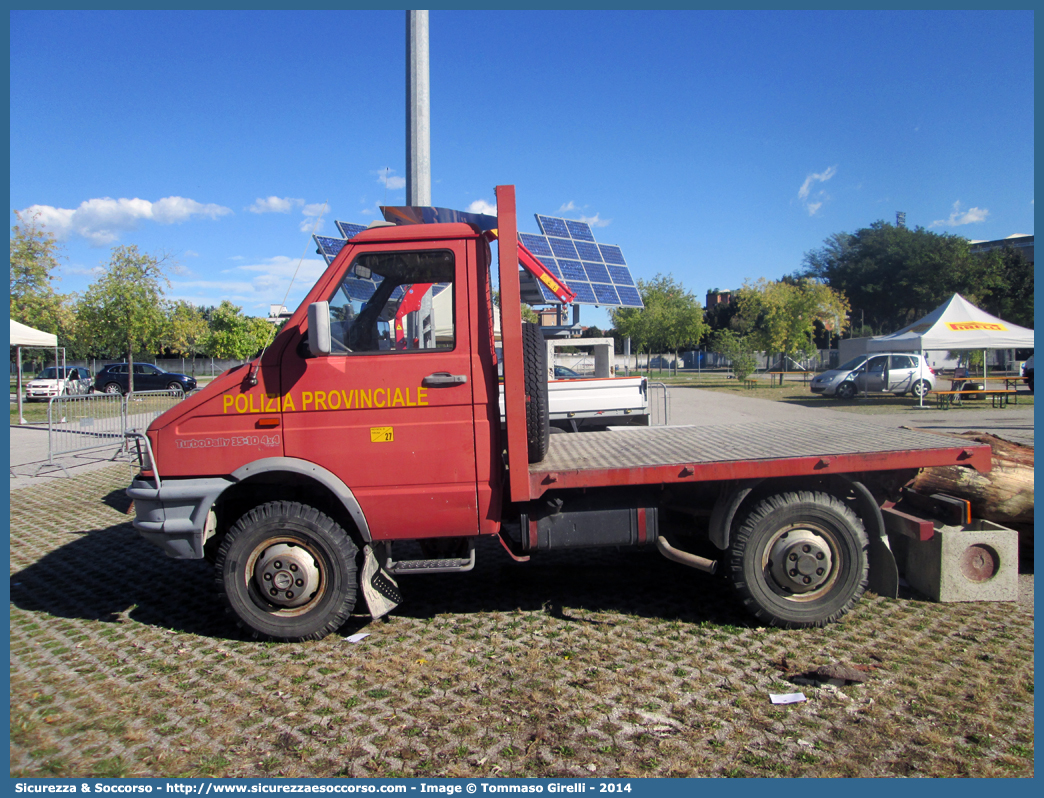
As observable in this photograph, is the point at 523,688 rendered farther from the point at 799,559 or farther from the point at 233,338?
the point at 233,338

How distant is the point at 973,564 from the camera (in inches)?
183

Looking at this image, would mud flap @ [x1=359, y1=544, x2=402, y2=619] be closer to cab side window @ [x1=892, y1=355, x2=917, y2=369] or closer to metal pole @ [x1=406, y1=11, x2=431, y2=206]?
metal pole @ [x1=406, y1=11, x2=431, y2=206]

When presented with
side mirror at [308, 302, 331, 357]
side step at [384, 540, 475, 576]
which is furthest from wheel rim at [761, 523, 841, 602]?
side mirror at [308, 302, 331, 357]

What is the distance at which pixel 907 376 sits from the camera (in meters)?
24.0

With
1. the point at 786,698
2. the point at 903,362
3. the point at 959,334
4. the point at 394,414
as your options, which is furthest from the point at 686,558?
the point at 903,362

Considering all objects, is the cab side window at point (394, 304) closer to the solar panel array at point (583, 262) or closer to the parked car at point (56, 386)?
the solar panel array at point (583, 262)

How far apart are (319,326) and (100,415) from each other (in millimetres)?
11685

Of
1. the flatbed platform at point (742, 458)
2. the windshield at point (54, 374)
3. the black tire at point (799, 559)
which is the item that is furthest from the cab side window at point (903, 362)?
the windshield at point (54, 374)

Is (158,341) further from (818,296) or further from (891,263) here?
(891,263)

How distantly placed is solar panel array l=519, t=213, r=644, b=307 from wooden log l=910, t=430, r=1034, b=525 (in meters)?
10.4

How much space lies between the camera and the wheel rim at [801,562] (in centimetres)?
427

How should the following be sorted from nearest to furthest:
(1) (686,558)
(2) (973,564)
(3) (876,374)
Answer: (1) (686,558)
(2) (973,564)
(3) (876,374)

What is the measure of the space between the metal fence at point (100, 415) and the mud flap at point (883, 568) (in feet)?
38.1

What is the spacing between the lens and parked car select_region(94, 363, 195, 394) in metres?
30.0
